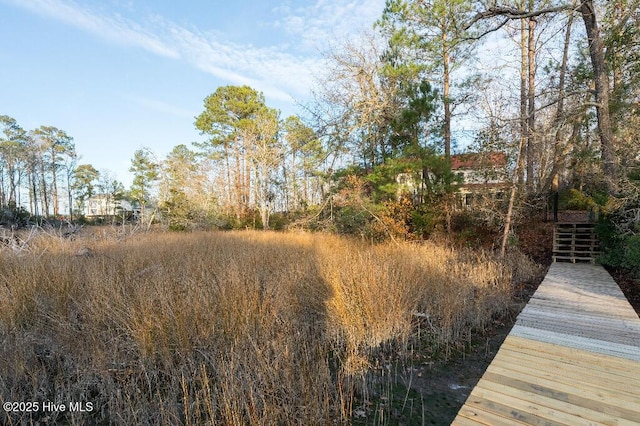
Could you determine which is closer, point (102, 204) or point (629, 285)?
point (629, 285)

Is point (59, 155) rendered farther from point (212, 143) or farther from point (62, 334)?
point (62, 334)

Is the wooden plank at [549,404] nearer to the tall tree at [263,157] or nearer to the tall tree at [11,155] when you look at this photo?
the tall tree at [263,157]

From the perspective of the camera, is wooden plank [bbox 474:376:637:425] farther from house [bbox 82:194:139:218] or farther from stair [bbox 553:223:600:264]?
house [bbox 82:194:139:218]

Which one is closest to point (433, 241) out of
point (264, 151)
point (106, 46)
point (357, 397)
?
point (357, 397)

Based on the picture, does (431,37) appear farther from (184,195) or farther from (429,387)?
(184,195)

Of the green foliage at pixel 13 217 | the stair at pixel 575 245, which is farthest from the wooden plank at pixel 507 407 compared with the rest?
the green foliage at pixel 13 217

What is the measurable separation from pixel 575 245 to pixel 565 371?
287 inches

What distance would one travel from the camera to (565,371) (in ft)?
7.94

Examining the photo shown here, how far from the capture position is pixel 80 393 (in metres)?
2.31

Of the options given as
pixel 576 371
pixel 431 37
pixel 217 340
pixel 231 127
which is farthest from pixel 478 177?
pixel 231 127

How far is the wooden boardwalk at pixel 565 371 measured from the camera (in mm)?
1888

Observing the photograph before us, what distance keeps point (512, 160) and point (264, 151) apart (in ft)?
38.2

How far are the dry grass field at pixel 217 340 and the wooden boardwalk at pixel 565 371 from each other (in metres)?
0.78

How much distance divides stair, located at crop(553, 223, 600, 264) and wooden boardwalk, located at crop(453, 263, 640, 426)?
427 cm
